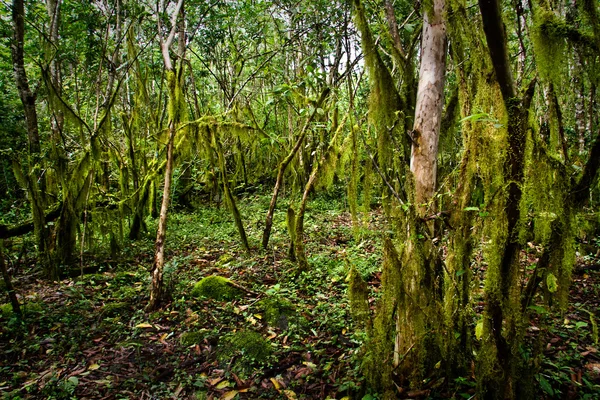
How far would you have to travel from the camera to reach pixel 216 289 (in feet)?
16.7

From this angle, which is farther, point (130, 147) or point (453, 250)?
A: point (130, 147)

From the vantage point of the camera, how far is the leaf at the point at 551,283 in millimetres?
2014

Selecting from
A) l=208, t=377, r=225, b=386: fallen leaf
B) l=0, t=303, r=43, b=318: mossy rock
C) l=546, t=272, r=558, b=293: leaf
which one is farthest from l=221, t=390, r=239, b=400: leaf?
l=0, t=303, r=43, b=318: mossy rock

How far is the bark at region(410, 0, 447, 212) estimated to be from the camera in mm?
2557

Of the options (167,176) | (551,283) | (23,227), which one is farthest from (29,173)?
(551,283)

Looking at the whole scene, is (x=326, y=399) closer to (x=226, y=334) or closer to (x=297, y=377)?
(x=297, y=377)

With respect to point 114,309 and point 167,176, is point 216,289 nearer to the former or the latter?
point 114,309

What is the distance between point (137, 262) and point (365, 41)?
18.9 ft

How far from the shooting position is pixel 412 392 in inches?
107

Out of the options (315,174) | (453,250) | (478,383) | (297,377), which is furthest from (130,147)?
(478,383)

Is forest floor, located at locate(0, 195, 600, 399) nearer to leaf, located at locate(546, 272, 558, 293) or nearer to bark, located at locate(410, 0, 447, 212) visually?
leaf, located at locate(546, 272, 558, 293)

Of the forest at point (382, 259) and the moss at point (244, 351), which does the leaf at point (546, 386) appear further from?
the moss at point (244, 351)

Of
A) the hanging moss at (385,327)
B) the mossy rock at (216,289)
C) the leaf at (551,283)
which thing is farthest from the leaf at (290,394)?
the leaf at (551,283)

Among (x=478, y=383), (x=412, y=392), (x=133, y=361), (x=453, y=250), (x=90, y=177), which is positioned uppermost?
(x=90, y=177)
